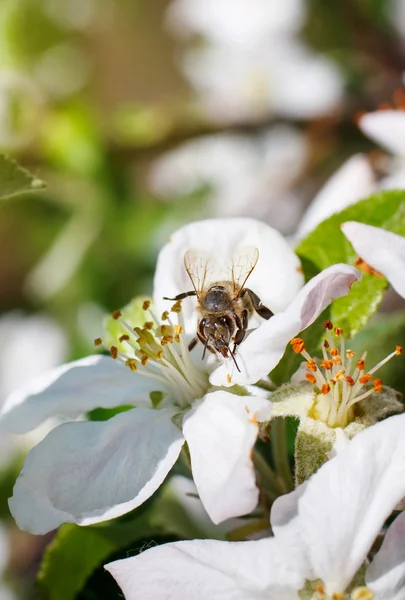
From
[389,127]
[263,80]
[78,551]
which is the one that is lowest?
[78,551]

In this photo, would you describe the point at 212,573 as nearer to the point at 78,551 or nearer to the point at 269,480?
the point at 269,480

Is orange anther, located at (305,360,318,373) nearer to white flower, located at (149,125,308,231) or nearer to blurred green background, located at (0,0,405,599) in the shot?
blurred green background, located at (0,0,405,599)

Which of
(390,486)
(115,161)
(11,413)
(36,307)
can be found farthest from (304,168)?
(390,486)

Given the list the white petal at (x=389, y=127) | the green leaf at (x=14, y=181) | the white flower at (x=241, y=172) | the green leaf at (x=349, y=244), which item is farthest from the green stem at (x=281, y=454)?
the white flower at (x=241, y=172)

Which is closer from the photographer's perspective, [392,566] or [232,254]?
[392,566]

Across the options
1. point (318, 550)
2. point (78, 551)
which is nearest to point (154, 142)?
point (78, 551)

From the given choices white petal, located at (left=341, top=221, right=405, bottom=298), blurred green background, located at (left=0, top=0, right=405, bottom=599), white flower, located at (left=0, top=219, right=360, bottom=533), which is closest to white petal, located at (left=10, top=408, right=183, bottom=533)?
white flower, located at (left=0, top=219, right=360, bottom=533)

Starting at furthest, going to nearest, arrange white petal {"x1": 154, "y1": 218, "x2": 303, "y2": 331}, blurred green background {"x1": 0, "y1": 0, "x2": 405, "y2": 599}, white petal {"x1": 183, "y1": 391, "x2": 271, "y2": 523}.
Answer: blurred green background {"x1": 0, "y1": 0, "x2": 405, "y2": 599} < white petal {"x1": 154, "y1": 218, "x2": 303, "y2": 331} < white petal {"x1": 183, "y1": 391, "x2": 271, "y2": 523}

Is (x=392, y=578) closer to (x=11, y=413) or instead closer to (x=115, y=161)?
(x=11, y=413)
